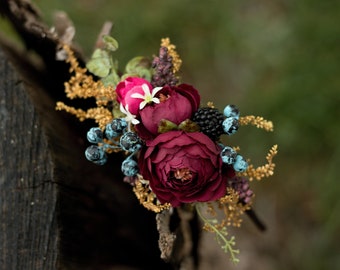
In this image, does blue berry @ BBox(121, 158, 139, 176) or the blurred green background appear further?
the blurred green background

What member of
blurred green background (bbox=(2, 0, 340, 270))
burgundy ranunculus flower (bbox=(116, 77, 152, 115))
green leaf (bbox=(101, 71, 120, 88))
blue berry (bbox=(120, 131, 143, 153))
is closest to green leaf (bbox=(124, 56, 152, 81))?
green leaf (bbox=(101, 71, 120, 88))

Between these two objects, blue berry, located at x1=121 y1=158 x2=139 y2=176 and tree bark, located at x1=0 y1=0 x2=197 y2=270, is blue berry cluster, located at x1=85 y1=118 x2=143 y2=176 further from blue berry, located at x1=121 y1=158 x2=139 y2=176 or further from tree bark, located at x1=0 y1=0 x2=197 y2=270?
tree bark, located at x1=0 y1=0 x2=197 y2=270

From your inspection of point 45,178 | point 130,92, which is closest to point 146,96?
point 130,92

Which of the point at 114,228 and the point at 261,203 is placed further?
the point at 261,203

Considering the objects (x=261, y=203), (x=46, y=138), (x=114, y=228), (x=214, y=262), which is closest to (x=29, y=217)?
(x=46, y=138)

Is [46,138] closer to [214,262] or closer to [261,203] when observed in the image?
[214,262]

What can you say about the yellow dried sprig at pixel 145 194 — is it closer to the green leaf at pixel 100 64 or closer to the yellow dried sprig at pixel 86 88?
the yellow dried sprig at pixel 86 88

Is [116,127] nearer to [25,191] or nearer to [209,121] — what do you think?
[209,121]
